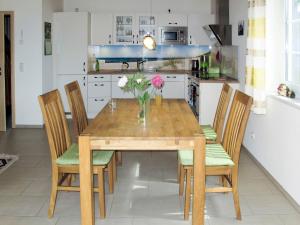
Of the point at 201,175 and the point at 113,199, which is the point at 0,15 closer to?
the point at 113,199

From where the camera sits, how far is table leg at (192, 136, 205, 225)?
312 centimetres

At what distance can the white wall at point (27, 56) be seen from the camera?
7379 mm

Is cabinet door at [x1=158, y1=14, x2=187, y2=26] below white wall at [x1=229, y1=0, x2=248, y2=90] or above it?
above

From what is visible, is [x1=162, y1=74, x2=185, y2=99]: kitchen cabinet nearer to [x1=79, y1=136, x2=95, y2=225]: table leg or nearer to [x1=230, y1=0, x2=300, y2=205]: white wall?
[x1=230, y1=0, x2=300, y2=205]: white wall

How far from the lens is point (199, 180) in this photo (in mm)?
3193

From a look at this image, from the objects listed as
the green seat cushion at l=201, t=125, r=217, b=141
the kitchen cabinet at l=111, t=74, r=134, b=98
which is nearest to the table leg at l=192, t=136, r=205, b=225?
the green seat cushion at l=201, t=125, r=217, b=141

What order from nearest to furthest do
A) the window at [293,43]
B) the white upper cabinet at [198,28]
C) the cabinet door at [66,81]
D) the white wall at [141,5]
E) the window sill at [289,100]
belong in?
the window sill at [289,100] < the window at [293,43] < the cabinet door at [66,81] < the white upper cabinet at [198,28] < the white wall at [141,5]

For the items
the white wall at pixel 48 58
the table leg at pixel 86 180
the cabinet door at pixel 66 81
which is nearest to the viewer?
the table leg at pixel 86 180

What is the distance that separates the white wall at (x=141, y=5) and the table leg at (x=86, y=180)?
A: 623cm

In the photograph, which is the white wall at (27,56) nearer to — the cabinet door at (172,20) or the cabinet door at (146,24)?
the cabinet door at (146,24)

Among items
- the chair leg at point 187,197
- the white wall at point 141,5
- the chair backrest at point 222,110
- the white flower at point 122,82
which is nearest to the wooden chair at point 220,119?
the chair backrest at point 222,110

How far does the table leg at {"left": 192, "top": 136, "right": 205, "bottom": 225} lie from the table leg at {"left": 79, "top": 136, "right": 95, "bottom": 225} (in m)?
0.76

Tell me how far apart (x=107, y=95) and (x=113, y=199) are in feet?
15.3

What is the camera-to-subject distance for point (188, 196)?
359cm
